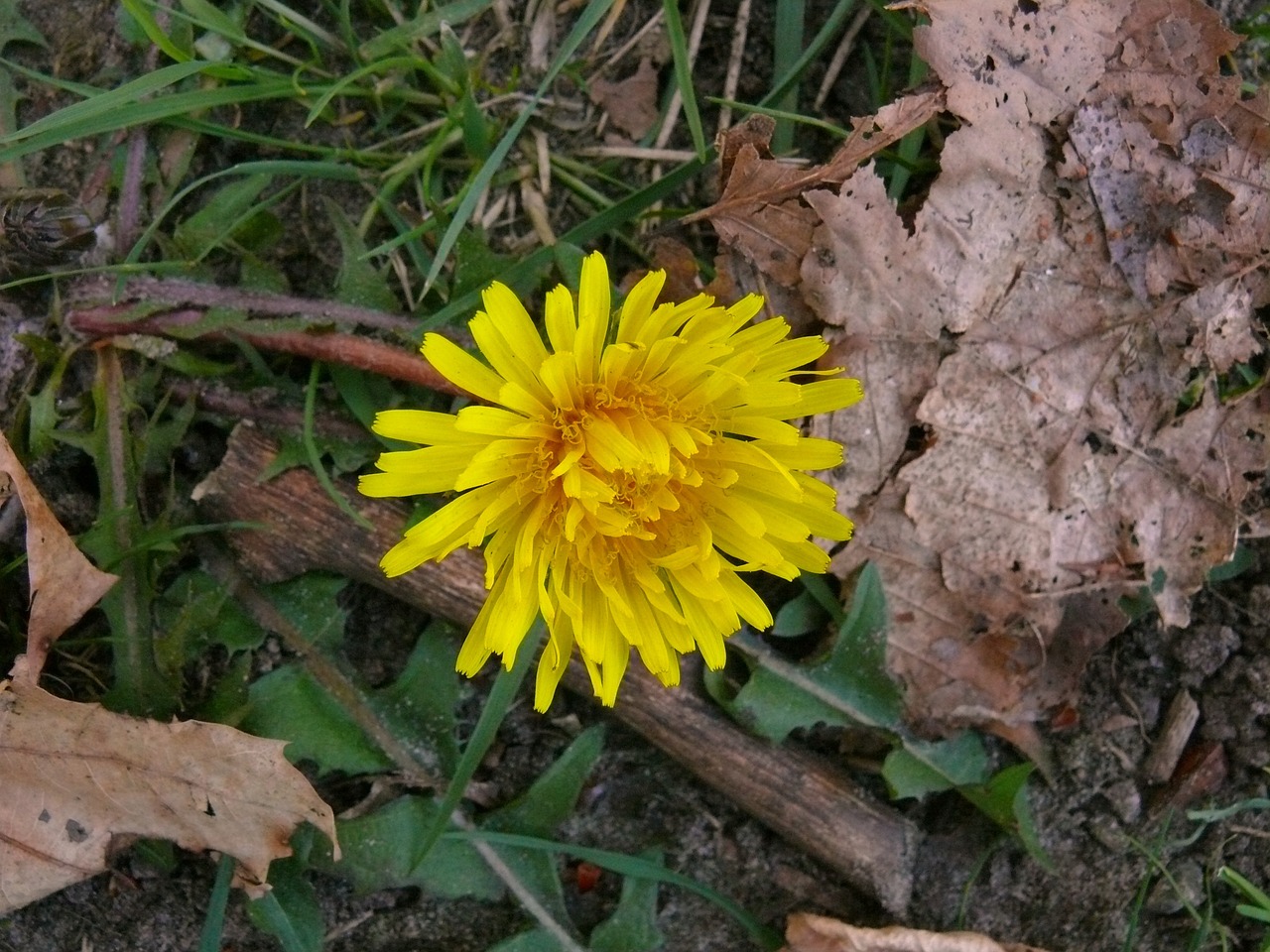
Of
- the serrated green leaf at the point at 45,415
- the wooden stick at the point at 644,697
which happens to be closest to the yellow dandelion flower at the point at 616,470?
the wooden stick at the point at 644,697

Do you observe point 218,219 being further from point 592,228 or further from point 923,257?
point 923,257

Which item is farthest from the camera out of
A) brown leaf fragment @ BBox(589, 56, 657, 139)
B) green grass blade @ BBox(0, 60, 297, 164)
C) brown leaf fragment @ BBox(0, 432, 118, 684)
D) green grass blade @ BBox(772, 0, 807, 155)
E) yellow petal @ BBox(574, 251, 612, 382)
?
brown leaf fragment @ BBox(589, 56, 657, 139)

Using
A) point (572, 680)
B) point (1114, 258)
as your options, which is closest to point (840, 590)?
point (572, 680)

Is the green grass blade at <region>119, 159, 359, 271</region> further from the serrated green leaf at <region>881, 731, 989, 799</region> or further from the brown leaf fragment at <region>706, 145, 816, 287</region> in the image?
the serrated green leaf at <region>881, 731, 989, 799</region>

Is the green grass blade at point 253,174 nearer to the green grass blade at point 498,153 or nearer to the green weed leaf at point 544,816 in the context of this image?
the green grass blade at point 498,153

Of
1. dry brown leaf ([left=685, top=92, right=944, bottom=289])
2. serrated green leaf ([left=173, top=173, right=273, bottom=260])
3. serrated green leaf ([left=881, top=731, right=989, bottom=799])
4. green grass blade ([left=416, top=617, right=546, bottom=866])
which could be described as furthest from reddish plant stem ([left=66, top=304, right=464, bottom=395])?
serrated green leaf ([left=881, top=731, right=989, bottom=799])

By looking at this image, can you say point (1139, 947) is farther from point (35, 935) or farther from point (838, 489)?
point (35, 935)
